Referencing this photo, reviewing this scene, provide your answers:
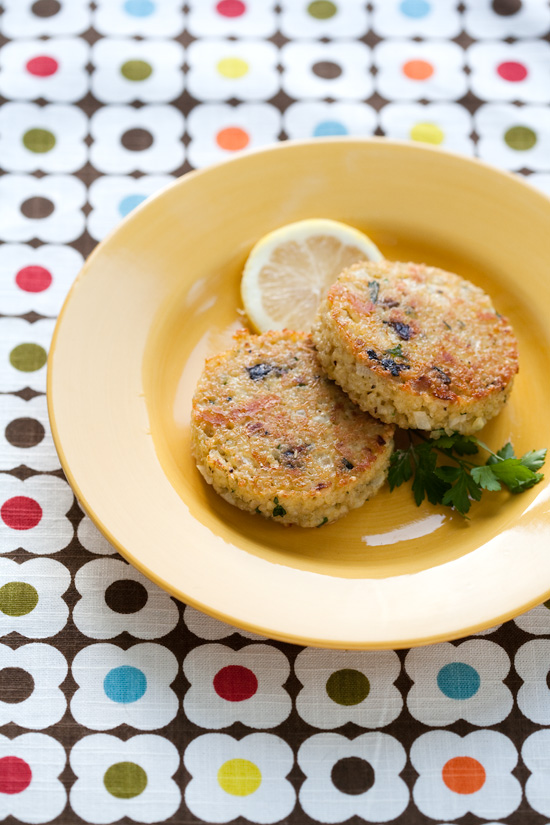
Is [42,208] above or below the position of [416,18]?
below

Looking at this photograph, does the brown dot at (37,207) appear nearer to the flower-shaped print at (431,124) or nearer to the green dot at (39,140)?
the green dot at (39,140)

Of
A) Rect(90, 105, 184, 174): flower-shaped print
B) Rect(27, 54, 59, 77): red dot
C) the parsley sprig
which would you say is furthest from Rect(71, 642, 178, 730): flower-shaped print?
Rect(27, 54, 59, 77): red dot

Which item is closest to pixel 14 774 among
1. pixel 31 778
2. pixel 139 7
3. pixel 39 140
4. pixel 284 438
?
pixel 31 778

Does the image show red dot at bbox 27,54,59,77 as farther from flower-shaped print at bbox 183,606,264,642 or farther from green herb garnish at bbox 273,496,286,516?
flower-shaped print at bbox 183,606,264,642

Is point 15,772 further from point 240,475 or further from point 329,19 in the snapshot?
point 329,19

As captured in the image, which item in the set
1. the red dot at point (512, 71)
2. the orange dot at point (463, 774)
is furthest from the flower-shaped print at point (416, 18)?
the orange dot at point (463, 774)

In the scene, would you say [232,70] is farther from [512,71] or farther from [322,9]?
[512,71]
